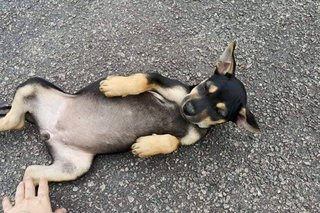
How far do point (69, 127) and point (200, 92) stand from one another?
1001 mm

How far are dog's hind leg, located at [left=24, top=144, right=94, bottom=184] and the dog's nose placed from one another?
79 centimetres

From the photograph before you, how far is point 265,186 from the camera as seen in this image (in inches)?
154

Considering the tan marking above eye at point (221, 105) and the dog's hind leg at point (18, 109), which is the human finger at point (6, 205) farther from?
the tan marking above eye at point (221, 105)

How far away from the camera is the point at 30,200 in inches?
138

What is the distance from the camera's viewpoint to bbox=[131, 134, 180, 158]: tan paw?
366 cm

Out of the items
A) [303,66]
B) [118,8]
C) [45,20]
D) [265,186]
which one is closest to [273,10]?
[303,66]

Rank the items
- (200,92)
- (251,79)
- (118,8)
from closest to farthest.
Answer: (200,92), (251,79), (118,8)

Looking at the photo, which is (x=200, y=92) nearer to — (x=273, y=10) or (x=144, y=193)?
(x=144, y=193)

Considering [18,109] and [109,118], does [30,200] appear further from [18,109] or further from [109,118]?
[109,118]

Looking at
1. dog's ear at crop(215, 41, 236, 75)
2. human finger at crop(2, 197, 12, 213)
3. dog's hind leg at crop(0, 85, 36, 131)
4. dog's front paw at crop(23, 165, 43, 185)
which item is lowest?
human finger at crop(2, 197, 12, 213)

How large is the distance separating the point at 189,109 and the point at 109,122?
2.04ft

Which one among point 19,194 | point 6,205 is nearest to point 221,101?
point 19,194

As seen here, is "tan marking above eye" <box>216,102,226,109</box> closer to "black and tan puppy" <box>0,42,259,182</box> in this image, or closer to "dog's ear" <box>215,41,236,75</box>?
"black and tan puppy" <box>0,42,259,182</box>

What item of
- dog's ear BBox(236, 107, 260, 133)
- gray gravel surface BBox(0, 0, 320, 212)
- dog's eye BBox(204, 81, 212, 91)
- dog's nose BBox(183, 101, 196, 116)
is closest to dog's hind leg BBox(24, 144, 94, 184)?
gray gravel surface BBox(0, 0, 320, 212)
